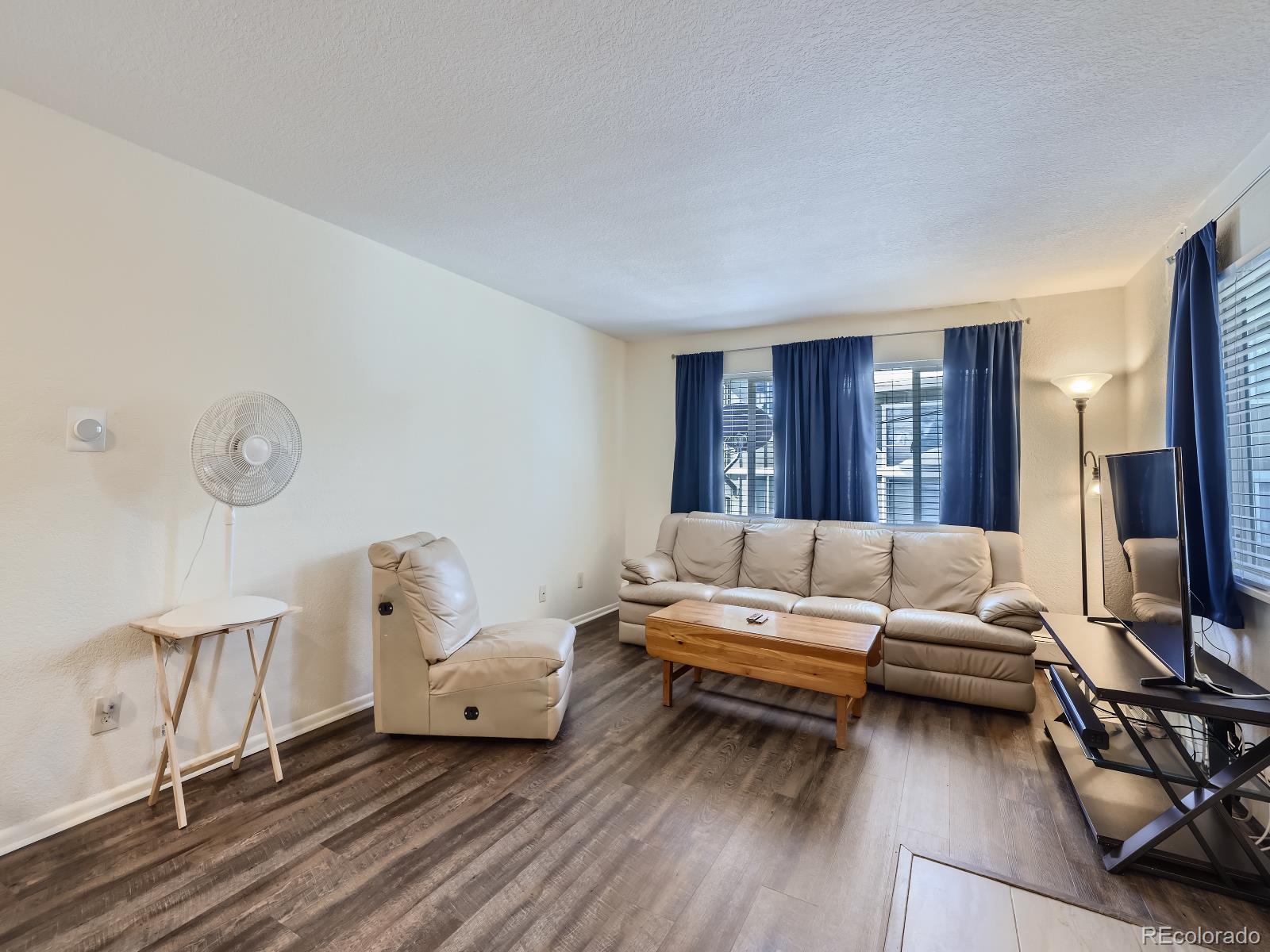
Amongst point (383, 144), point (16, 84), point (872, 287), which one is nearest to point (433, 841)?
point (383, 144)

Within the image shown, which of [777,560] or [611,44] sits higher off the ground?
[611,44]

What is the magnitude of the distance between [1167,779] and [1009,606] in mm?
1288

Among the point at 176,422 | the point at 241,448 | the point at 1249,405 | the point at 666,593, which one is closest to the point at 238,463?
the point at 241,448

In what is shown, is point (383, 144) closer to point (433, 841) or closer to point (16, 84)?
point (16, 84)

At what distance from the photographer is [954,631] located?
3.02 metres

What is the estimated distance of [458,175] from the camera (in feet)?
7.32

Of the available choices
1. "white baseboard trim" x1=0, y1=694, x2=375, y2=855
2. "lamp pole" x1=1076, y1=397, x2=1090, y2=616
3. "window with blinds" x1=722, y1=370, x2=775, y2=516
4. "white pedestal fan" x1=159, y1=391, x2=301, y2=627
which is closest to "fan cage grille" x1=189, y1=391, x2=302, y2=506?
"white pedestal fan" x1=159, y1=391, x2=301, y2=627

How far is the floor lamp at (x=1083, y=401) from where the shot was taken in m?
3.18

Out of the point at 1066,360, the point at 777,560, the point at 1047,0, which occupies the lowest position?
the point at 777,560

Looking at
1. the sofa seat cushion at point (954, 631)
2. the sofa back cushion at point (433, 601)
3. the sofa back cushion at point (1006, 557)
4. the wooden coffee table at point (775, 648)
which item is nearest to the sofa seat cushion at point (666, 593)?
the wooden coffee table at point (775, 648)

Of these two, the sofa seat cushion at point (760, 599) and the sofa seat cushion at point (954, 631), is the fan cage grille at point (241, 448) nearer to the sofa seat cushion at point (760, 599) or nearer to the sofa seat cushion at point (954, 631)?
the sofa seat cushion at point (760, 599)

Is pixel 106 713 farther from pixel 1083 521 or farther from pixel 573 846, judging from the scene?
pixel 1083 521

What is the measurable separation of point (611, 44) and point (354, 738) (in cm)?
297

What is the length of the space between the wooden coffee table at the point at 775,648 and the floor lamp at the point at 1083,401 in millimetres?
1492
